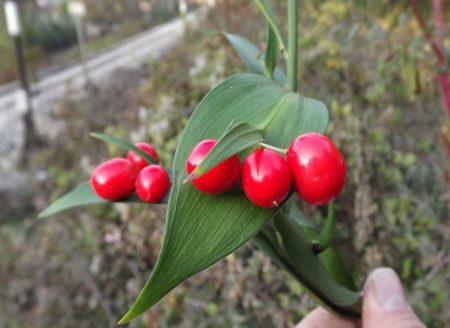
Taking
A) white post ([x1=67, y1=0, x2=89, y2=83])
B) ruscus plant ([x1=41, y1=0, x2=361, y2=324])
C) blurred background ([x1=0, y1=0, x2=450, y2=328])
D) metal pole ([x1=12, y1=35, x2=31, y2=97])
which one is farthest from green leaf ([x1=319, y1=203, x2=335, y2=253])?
metal pole ([x1=12, y1=35, x2=31, y2=97])

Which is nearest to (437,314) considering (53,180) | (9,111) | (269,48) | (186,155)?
(269,48)

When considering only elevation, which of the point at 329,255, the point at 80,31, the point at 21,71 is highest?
the point at 329,255

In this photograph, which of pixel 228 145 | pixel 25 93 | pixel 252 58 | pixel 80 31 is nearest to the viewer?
pixel 228 145

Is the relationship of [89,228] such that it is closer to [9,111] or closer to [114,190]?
[114,190]

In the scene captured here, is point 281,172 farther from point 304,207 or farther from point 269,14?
point 304,207

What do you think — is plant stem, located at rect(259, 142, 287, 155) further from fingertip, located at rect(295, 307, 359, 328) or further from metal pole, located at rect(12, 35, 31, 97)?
metal pole, located at rect(12, 35, 31, 97)

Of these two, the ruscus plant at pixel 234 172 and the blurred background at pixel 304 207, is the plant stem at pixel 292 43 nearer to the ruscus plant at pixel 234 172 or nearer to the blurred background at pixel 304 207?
the ruscus plant at pixel 234 172

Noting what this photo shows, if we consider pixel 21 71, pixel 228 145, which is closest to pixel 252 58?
pixel 228 145

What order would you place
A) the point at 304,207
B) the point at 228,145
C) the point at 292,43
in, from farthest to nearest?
the point at 304,207 → the point at 292,43 → the point at 228,145
